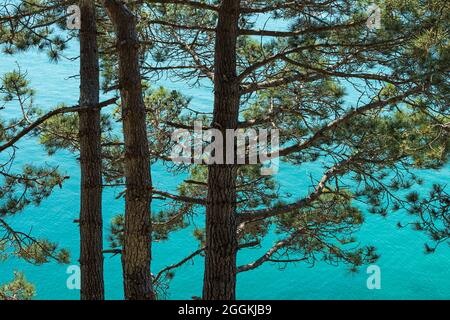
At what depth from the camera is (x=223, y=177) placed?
3307 millimetres

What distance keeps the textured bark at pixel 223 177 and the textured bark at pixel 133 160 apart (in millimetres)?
425

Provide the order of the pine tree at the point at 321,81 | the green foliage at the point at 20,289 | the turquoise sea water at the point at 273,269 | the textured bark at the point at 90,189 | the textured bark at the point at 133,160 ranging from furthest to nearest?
the turquoise sea water at the point at 273,269 → the green foliage at the point at 20,289 → the textured bark at the point at 90,189 → the pine tree at the point at 321,81 → the textured bark at the point at 133,160

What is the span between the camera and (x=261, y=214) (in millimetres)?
3809

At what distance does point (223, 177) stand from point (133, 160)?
1.91ft

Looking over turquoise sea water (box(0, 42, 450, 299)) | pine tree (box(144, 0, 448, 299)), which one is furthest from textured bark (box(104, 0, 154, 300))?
turquoise sea water (box(0, 42, 450, 299))

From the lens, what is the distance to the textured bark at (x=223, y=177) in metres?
3.28

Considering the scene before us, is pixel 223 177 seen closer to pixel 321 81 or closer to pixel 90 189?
pixel 90 189

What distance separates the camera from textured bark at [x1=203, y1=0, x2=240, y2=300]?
328 cm

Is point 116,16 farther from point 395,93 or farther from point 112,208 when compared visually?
point 112,208

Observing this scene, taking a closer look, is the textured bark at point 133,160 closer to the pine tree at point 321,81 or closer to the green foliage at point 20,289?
the pine tree at point 321,81

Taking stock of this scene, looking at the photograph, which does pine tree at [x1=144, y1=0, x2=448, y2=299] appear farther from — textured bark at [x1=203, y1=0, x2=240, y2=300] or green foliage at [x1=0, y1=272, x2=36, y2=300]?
green foliage at [x1=0, y1=272, x2=36, y2=300]

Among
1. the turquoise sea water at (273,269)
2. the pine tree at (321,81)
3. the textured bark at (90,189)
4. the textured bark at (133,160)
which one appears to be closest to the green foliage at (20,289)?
the textured bark at (90,189)

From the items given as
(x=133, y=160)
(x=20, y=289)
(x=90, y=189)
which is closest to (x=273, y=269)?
(x=20, y=289)
